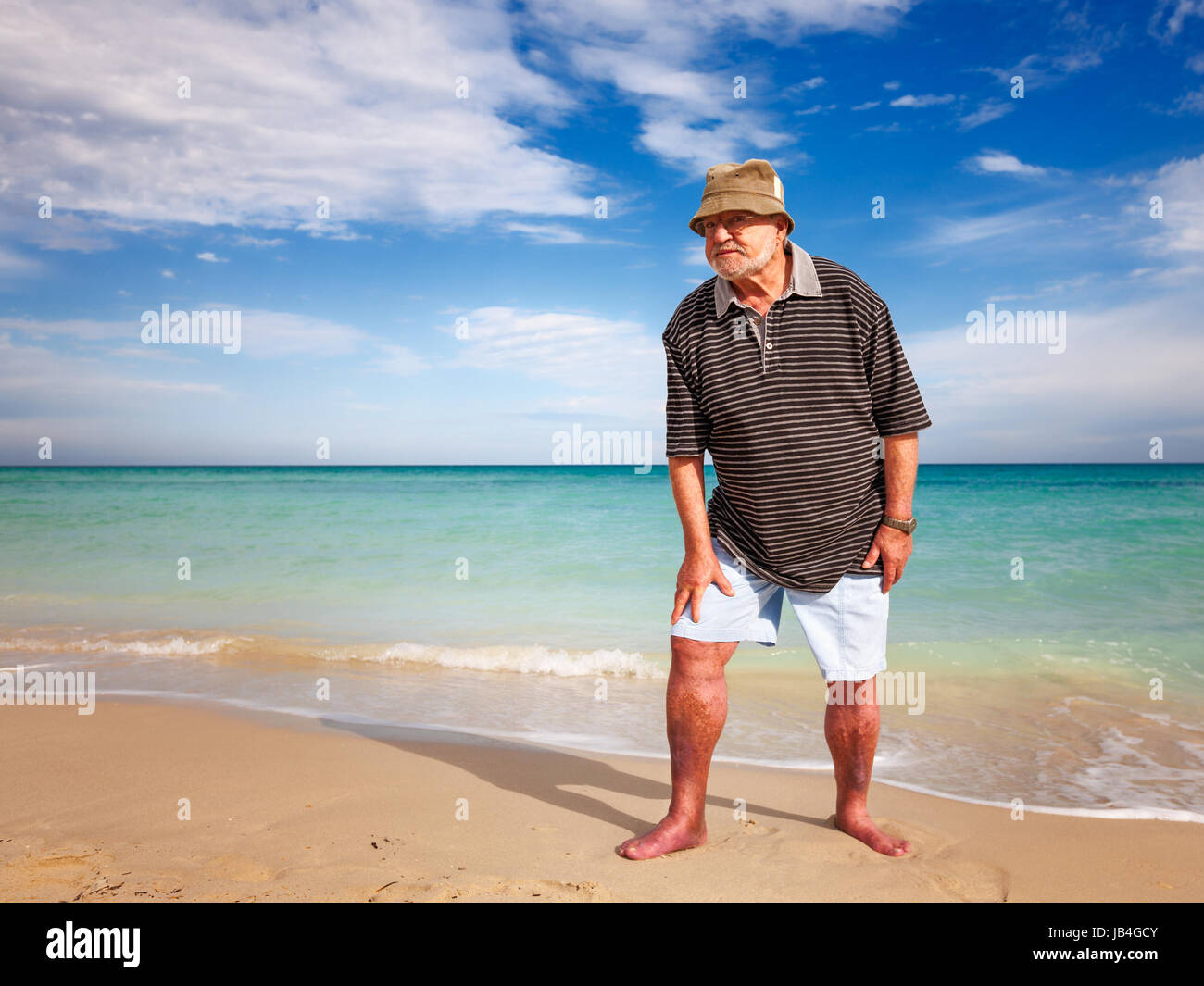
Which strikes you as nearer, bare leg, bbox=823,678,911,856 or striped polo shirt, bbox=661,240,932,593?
striped polo shirt, bbox=661,240,932,593

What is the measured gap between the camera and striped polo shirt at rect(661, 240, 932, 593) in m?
2.57

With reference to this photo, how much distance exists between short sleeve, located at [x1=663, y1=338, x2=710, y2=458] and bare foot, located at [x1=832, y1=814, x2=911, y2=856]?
1471 millimetres

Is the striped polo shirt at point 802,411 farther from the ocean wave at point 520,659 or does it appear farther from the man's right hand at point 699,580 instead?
the ocean wave at point 520,659

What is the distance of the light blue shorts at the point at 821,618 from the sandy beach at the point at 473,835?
2.24 feet

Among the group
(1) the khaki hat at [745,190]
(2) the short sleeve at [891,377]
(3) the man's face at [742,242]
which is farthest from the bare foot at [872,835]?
(1) the khaki hat at [745,190]

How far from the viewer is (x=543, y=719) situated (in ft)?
16.0

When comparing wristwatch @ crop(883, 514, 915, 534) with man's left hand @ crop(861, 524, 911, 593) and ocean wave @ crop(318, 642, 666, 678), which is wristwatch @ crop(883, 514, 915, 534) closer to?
man's left hand @ crop(861, 524, 911, 593)

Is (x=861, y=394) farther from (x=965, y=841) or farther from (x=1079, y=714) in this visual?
(x=1079, y=714)

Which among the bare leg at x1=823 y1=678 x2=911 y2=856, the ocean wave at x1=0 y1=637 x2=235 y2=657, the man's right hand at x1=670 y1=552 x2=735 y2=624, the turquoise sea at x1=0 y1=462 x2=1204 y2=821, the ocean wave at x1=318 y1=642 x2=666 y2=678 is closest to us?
the man's right hand at x1=670 y1=552 x2=735 y2=624

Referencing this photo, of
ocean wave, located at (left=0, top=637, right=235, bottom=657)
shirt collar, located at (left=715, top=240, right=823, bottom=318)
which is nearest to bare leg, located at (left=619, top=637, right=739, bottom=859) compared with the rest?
shirt collar, located at (left=715, top=240, right=823, bottom=318)

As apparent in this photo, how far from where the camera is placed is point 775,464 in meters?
2.61

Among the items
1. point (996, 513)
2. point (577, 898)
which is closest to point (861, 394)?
point (577, 898)

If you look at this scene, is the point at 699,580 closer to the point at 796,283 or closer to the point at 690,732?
the point at 690,732

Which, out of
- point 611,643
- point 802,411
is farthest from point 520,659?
point 802,411
